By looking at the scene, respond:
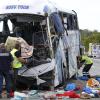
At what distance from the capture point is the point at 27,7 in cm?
1850

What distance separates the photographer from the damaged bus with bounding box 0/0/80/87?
712 inches

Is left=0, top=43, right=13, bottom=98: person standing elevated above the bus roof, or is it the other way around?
the bus roof

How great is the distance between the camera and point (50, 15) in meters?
18.3

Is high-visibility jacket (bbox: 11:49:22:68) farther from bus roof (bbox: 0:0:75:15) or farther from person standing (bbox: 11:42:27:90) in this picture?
bus roof (bbox: 0:0:75:15)

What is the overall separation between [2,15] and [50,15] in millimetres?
1897

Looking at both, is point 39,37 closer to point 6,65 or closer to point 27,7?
point 27,7

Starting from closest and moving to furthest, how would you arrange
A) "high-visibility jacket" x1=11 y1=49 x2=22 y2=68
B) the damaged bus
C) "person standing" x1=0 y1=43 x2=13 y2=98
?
"person standing" x1=0 y1=43 x2=13 y2=98 → "high-visibility jacket" x1=11 y1=49 x2=22 y2=68 → the damaged bus

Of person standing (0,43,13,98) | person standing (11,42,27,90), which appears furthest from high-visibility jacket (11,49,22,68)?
person standing (0,43,13,98)

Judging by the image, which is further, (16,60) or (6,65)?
(16,60)

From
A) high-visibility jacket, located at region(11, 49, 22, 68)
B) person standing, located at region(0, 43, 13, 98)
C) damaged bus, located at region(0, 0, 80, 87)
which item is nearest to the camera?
person standing, located at region(0, 43, 13, 98)

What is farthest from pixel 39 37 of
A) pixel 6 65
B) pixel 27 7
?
pixel 6 65

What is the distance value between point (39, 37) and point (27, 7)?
126 centimetres

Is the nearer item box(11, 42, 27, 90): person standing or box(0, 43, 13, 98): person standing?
box(0, 43, 13, 98): person standing

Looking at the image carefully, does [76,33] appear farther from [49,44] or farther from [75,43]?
[49,44]
